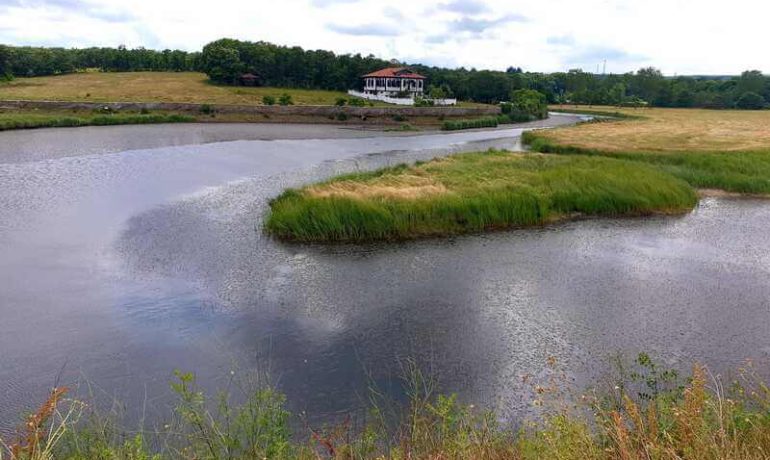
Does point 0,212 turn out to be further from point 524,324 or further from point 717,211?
point 717,211

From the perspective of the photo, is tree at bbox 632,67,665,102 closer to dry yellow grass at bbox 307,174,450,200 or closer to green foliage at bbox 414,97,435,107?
green foliage at bbox 414,97,435,107

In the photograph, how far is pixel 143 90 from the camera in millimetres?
81312

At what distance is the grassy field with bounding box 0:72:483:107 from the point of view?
73562 millimetres

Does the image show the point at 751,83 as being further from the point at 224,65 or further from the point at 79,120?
the point at 79,120

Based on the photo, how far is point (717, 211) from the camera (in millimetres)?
27734

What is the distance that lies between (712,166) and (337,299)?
2923 cm

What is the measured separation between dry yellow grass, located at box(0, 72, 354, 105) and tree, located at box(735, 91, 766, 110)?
269 ft

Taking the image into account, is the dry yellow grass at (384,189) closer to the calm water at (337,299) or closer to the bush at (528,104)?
the calm water at (337,299)

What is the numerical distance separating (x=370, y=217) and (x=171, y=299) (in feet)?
28.1

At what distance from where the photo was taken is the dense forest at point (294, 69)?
94.1 meters

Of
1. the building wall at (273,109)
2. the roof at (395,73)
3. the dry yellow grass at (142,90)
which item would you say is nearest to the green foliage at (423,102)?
the building wall at (273,109)

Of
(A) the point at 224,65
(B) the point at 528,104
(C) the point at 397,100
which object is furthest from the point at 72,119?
(B) the point at 528,104

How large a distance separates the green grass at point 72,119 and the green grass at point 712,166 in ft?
142

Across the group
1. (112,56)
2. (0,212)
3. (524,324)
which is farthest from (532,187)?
(112,56)
